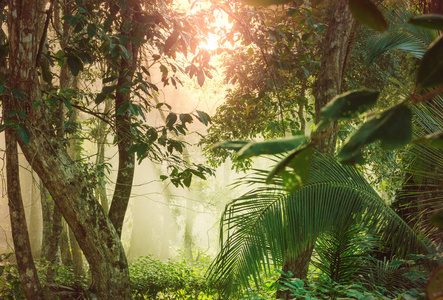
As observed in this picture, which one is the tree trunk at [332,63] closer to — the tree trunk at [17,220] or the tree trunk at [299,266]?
the tree trunk at [299,266]

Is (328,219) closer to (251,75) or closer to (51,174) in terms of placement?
(51,174)

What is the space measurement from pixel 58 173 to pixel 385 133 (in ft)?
7.83

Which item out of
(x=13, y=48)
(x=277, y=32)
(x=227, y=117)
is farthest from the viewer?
(x=227, y=117)

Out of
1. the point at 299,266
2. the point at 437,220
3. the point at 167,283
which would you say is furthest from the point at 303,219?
the point at 167,283

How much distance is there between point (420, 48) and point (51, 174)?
2.62 metres

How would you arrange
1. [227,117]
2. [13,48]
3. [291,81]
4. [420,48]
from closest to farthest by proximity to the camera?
[13,48] → [420,48] → [291,81] → [227,117]

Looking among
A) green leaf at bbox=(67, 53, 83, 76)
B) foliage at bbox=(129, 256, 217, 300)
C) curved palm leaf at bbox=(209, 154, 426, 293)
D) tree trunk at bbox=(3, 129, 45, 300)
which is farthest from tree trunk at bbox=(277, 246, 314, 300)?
foliage at bbox=(129, 256, 217, 300)

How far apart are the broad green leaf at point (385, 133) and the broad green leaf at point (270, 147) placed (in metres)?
0.05

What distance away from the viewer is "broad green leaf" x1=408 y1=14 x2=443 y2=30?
0.93 ft

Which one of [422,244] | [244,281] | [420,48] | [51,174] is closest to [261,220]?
[244,281]

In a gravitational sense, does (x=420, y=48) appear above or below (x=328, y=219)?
above

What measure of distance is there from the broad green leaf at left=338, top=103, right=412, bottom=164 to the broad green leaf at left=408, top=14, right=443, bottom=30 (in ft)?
0.21

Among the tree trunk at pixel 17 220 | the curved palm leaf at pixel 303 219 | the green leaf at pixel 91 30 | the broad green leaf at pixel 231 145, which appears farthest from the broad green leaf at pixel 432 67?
the tree trunk at pixel 17 220

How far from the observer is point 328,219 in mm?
2240
